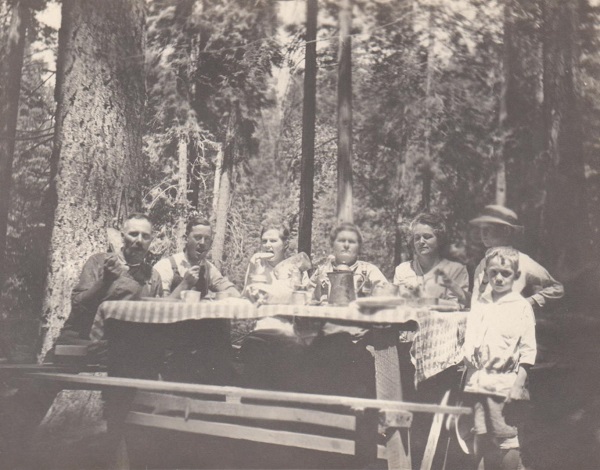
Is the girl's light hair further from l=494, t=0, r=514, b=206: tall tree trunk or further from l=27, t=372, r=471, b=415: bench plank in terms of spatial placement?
l=494, t=0, r=514, b=206: tall tree trunk

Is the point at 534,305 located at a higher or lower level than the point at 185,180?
lower

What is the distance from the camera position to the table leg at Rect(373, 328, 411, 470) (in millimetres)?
3113

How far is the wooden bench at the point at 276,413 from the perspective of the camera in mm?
3002

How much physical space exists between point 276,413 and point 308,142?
22.0ft

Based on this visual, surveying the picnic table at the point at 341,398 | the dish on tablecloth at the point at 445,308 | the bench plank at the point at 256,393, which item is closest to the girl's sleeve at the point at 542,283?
the dish on tablecloth at the point at 445,308

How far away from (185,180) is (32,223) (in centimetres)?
315

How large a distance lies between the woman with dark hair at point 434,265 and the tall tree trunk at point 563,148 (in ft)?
2.79

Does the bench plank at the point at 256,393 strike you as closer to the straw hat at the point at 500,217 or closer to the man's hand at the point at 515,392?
the man's hand at the point at 515,392

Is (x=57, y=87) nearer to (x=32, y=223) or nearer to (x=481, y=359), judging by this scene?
(x=481, y=359)

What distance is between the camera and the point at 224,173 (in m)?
11.8

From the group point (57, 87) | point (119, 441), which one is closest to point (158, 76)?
point (57, 87)

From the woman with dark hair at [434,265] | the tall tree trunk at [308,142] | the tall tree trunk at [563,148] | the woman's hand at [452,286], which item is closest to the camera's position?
the woman's hand at [452,286]

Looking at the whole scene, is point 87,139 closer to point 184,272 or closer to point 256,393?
point 184,272

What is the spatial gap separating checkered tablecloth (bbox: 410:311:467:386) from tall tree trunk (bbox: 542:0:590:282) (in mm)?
1383
